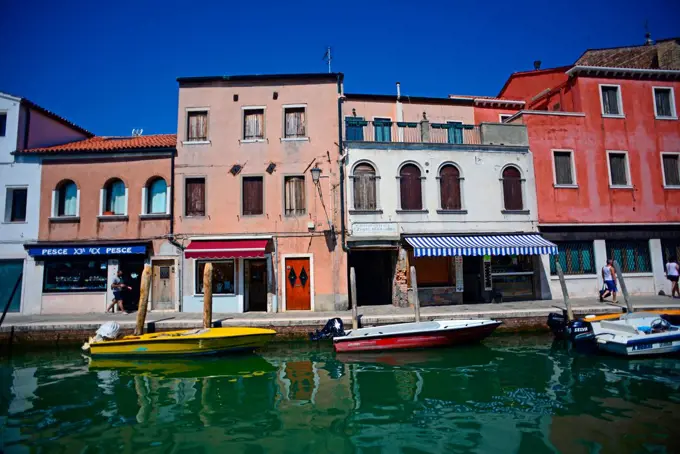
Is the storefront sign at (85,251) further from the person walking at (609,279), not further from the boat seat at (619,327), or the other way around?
the person walking at (609,279)

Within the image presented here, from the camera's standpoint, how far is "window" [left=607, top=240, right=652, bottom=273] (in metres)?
16.8

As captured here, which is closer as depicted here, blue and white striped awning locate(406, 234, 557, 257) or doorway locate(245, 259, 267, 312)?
blue and white striped awning locate(406, 234, 557, 257)

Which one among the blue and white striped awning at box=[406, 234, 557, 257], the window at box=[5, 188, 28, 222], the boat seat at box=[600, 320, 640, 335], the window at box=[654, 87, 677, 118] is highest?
the window at box=[654, 87, 677, 118]

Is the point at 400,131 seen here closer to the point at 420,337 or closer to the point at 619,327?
the point at 420,337

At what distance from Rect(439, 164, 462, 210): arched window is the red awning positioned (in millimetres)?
7767

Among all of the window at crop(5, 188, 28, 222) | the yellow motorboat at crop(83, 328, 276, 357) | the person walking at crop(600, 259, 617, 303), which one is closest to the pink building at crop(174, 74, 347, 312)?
the yellow motorboat at crop(83, 328, 276, 357)

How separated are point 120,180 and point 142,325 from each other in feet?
23.4

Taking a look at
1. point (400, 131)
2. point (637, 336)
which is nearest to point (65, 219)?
point (400, 131)

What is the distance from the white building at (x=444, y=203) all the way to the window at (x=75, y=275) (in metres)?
10.4

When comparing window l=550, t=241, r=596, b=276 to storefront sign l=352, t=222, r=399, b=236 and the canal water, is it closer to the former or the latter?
the canal water

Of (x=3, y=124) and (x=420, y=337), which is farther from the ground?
(x=3, y=124)

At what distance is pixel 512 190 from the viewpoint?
16922mm

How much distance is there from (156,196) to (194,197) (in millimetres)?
1644

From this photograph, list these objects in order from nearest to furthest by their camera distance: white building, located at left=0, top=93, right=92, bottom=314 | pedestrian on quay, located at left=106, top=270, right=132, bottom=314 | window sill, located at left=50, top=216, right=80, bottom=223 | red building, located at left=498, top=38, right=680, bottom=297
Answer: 1. pedestrian on quay, located at left=106, top=270, right=132, bottom=314
2. white building, located at left=0, top=93, right=92, bottom=314
3. window sill, located at left=50, top=216, right=80, bottom=223
4. red building, located at left=498, top=38, right=680, bottom=297
